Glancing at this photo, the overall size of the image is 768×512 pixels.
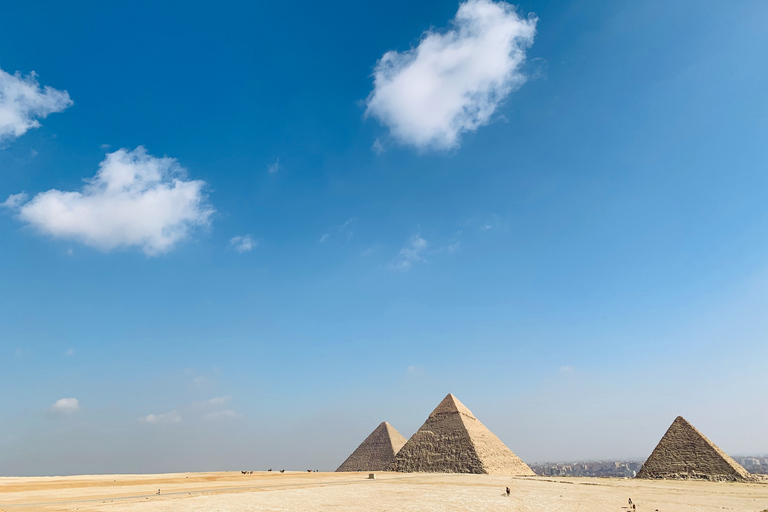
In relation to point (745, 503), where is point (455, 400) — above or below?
above

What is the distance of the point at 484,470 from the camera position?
62250mm

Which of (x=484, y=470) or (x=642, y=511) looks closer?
(x=642, y=511)

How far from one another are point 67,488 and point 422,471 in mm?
48537

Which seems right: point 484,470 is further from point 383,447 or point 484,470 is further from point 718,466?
point 383,447

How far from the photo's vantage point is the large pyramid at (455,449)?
65.4m

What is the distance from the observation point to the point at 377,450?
91.8 m

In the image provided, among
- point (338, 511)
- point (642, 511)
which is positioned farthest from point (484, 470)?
point (338, 511)

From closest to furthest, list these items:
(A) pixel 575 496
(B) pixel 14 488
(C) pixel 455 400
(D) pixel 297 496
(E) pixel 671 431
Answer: (D) pixel 297 496 → (B) pixel 14 488 → (A) pixel 575 496 → (E) pixel 671 431 → (C) pixel 455 400

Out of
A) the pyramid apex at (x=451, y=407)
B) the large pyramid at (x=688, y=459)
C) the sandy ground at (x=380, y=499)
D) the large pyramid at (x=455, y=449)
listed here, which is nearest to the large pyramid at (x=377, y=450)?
the large pyramid at (x=455, y=449)

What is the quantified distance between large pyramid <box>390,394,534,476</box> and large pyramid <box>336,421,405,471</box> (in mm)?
16249

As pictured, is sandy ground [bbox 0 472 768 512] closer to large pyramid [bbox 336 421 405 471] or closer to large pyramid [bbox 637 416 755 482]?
large pyramid [bbox 637 416 755 482]

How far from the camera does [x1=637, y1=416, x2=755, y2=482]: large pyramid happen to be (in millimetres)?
49406

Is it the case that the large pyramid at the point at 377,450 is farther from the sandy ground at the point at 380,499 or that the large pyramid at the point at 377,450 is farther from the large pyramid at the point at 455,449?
the sandy ground at the point at 380,499

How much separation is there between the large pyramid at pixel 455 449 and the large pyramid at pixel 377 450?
16.2 metres
